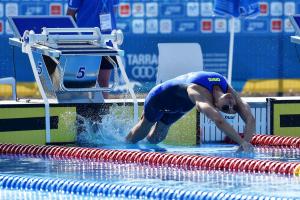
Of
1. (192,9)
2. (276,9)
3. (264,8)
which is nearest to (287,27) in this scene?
(276,9)

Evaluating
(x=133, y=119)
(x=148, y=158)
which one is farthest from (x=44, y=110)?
(x=148, y=158)

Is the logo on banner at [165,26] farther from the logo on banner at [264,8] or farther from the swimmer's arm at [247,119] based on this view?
the swimmer's arm at [247,119]

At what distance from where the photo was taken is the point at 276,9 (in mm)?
14000

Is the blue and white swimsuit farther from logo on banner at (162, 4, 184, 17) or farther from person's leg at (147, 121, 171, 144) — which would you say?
logo on banner at (162, 4, 184, 17)

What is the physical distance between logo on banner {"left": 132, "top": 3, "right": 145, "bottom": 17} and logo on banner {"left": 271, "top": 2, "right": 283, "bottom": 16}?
157 cm

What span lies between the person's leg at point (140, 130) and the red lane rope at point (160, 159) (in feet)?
2.76

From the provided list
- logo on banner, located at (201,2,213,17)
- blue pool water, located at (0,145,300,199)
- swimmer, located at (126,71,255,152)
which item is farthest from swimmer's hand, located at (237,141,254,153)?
logo on banner, located at (201,2,213,17)

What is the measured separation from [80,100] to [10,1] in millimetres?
2504

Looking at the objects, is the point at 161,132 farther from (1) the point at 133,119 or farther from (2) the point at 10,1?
(2) the point at 10,1

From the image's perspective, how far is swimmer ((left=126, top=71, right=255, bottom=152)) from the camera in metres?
9.65

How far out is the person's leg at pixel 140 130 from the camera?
10625 mm

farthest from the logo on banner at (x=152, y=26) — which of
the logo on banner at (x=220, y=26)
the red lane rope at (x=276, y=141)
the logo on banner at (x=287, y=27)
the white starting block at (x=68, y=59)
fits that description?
the red lane rope at (x=276, y=141)

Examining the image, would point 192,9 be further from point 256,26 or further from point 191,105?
point 191,105

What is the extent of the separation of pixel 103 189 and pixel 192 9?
245 inches
